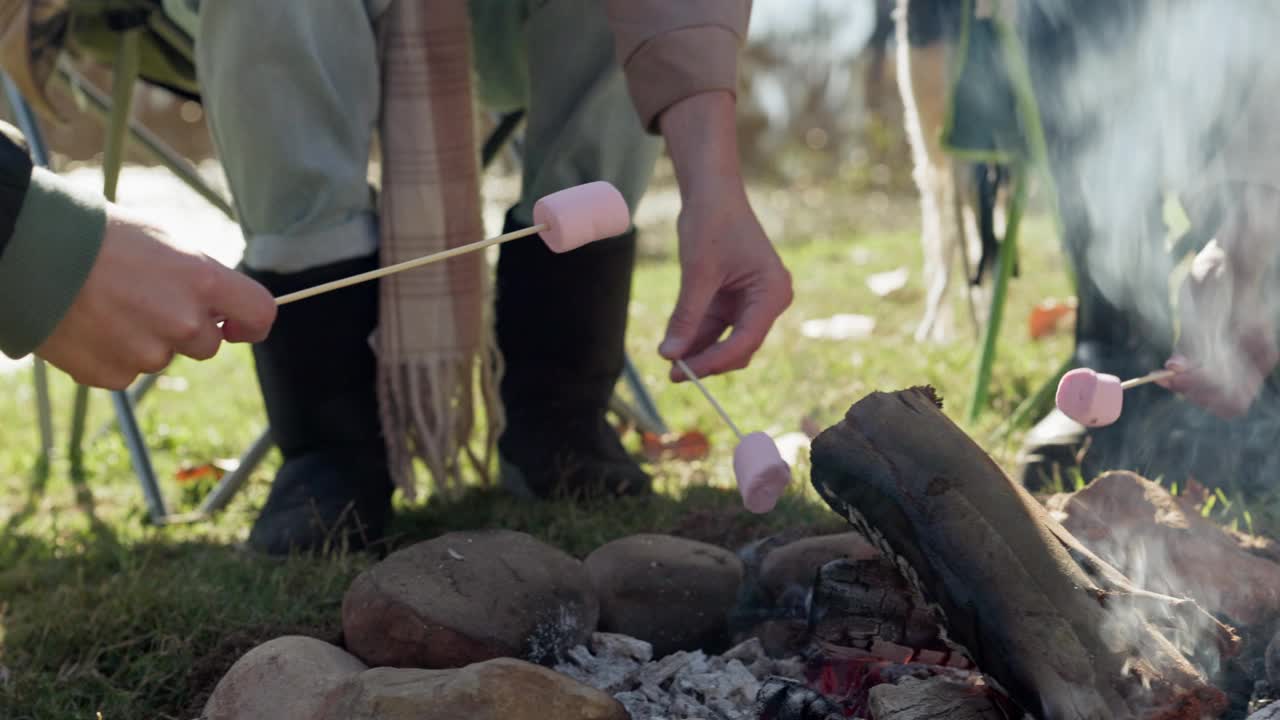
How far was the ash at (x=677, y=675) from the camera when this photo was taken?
4.68 feet

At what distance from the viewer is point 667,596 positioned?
165 centimetres

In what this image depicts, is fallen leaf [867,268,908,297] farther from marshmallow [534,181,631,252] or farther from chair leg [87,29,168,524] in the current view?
marshmallow [534,181,631,252]

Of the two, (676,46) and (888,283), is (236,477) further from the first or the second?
(888,283)

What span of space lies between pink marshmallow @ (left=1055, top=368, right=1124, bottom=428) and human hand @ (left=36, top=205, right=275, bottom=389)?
991mm

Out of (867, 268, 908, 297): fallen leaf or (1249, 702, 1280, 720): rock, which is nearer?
(1249, 702, 1280, 720): rock

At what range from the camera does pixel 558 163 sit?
219 cm

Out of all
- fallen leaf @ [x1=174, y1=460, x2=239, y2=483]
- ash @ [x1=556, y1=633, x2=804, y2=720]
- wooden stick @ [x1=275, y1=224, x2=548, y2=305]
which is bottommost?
fallen leaf @ [x1=174, y1=460, x2=239, y2=483]

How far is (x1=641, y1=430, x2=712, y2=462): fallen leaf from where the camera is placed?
2611mm

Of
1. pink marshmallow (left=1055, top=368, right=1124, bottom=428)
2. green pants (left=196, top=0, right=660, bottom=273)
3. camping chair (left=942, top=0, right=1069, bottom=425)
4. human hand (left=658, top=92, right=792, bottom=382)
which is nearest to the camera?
pink marshmallow (left=1055, top=368, right=1124, bottom=428)

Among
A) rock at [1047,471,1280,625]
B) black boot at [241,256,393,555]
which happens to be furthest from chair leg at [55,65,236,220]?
rock at [1047,471,1280,625]

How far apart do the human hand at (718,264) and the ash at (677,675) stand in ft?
1.21

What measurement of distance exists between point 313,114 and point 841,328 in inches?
83.5

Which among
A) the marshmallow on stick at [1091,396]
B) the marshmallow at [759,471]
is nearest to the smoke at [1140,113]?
the marshmallow on stick at [1091,396]

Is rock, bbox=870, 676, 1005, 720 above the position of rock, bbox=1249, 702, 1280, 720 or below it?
above
